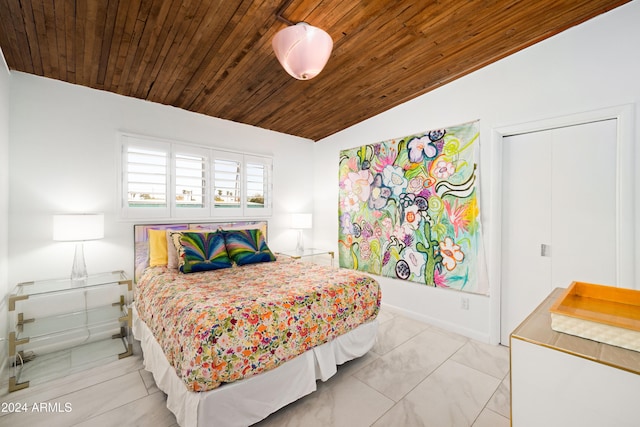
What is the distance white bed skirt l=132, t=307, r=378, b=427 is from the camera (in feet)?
4.87

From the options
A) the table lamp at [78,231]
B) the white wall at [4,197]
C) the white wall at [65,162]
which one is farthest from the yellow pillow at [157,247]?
the white wall at [4,197]

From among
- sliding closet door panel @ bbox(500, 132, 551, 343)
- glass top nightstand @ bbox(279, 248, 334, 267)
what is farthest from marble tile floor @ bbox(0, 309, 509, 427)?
glass top nightstand @ bbox(279, 248, 334, 267)

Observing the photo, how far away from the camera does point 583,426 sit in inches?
26.0

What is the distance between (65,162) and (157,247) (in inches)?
46.0

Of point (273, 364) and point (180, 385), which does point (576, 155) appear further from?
point (180, 385)

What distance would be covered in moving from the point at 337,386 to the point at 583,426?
5.52 feet

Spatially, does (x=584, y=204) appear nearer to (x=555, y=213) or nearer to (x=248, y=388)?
(x=555, y=213)

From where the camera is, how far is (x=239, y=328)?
1576 mm

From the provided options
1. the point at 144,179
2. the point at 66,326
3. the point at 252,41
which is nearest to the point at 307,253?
the point at 144,179

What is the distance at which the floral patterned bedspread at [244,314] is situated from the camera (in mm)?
1490

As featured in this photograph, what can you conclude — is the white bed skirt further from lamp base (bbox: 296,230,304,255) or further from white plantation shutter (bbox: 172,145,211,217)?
lamp base (bbox: 296,230,304,255)

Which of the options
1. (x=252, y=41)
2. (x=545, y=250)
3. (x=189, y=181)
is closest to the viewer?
(x=252, y=41)

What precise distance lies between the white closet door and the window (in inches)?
122

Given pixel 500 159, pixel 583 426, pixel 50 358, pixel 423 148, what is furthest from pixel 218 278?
pixel 500 159
